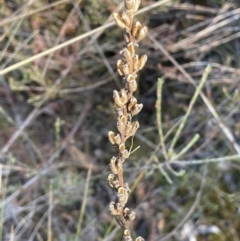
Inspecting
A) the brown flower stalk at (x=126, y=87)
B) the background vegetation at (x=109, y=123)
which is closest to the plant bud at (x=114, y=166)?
the brown flower stalk at (x=126, y=87)

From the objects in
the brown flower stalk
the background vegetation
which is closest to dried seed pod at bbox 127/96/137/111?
the brown flower stalk

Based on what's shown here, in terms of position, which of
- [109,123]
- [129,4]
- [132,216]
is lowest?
[109,123]

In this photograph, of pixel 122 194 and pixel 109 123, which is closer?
pixel 122 194

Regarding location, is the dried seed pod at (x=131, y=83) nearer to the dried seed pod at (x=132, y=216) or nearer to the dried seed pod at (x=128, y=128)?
the dried seed pod at (x=128, y=128)

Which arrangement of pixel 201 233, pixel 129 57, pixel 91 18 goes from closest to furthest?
pixel 129 57 → pixel 201 233 → pixel 91 18

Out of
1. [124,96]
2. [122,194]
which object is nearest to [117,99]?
[124,96]

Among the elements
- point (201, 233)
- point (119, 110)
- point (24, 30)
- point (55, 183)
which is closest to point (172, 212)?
point (201, 233)

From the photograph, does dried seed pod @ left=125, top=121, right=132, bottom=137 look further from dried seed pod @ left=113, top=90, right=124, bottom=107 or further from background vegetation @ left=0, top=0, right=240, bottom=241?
background vegetation @ left=0, top=0, right=240, bottom=241

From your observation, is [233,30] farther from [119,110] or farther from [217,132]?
[119,110]

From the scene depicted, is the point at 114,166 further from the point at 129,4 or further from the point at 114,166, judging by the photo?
the point at 129,4
